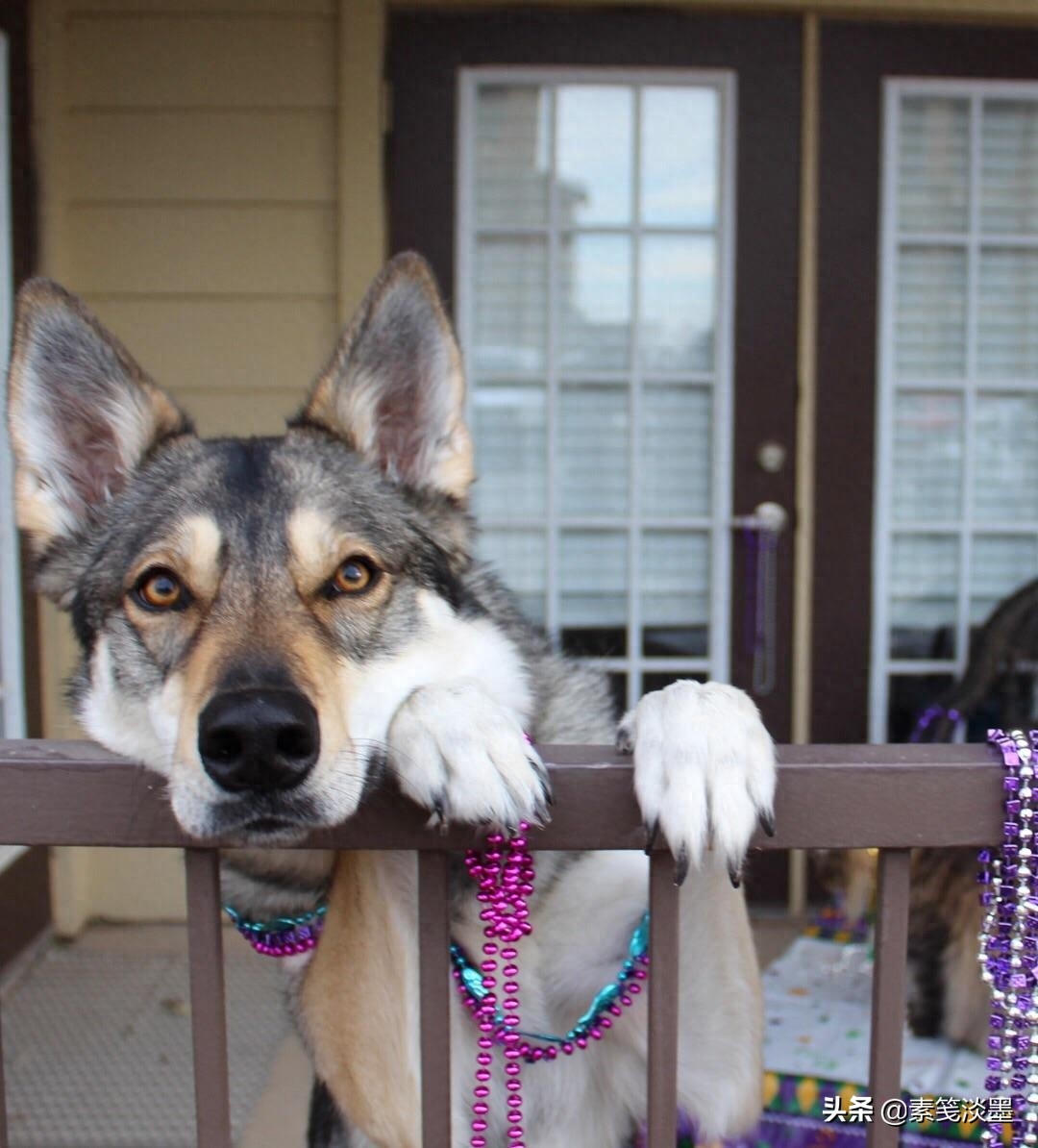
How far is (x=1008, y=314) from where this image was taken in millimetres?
3750

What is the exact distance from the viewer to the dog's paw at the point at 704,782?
1026 millimetres

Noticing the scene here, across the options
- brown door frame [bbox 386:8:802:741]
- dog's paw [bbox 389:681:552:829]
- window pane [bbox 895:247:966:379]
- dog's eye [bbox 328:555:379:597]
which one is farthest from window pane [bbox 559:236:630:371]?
dog's paw [bbox 389:681:552:829]

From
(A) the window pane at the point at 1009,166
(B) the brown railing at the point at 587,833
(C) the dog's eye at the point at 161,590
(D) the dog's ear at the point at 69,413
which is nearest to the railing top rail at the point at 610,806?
(B) the brown railing at the point at 587,833

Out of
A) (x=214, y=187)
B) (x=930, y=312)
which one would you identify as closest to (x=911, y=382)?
(x=930, y=312)

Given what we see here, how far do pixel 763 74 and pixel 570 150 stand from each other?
0.72m

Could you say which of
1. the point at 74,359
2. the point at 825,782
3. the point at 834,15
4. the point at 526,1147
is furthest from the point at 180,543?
the point at 834,15

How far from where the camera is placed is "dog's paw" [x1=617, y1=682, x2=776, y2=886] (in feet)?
3.37

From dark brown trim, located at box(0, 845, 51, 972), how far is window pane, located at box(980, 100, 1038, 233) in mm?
4103

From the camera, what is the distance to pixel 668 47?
350 centimetres

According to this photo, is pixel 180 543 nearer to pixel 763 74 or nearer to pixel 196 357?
pixel 196 357

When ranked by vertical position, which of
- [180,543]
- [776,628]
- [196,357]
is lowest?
[776,628]

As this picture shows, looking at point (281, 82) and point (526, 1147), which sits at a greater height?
point (281, 82)

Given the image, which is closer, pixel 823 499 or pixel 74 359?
pixel 74 359

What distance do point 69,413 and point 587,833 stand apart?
3.53 feet
